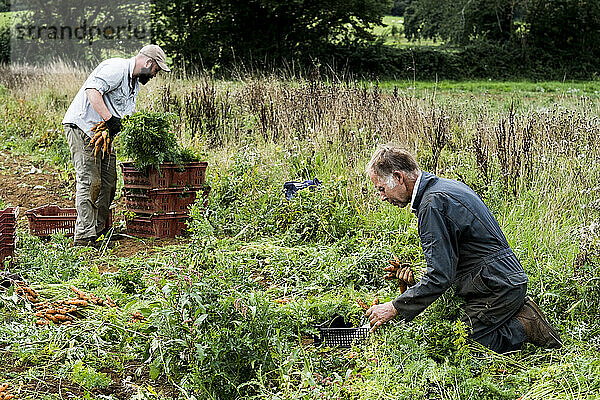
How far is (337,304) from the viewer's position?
4031 mm

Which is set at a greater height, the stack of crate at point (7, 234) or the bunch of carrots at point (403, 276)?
the bunch of carrots at point (403, 276)

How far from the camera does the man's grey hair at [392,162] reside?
3.62 metres

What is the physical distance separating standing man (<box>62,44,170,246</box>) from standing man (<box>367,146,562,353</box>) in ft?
10.9

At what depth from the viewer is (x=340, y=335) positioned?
150 inches

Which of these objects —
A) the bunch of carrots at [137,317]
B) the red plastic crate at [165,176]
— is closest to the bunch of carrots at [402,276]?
the bunch of carrots at [137,317]

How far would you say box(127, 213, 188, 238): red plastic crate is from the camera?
6.49m

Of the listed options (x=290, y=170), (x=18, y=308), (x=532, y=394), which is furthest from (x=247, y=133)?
(x=532, y=394)

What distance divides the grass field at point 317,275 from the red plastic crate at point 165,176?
0.34 metres

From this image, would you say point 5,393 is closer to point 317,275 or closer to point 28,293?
point 28,293

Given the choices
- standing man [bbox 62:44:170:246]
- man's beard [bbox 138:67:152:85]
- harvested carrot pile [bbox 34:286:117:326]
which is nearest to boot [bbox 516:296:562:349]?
harvested carrot pile [bbox 34:286:117:326]

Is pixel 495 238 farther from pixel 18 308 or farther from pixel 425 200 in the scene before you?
pixel 18 308

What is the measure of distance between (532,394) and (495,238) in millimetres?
876

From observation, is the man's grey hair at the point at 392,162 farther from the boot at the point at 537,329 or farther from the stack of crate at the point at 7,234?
the stack of crate at the point at 7,234

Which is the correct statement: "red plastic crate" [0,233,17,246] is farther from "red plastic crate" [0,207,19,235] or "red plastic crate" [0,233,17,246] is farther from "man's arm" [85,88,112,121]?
"man's arm" [85,88,112,121]
